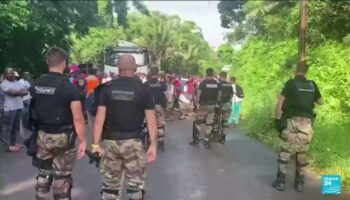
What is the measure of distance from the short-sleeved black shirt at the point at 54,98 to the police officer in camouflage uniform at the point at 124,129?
1.33ft

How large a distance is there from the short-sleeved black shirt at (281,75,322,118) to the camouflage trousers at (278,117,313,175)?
9 centimetres

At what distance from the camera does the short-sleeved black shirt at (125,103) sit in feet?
18.1

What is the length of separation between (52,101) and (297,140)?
3.81 m

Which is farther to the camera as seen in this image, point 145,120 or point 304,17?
point 304,17

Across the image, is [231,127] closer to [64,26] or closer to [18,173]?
[64,26]

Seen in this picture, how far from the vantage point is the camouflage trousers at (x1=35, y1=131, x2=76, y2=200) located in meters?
5.87

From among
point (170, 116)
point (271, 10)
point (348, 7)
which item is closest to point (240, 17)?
point (271, 10)

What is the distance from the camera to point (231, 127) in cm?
1748

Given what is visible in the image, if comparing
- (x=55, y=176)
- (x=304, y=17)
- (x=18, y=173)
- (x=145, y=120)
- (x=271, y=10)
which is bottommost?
(x=18, y=173)

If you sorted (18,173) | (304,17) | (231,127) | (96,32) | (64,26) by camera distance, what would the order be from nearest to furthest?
1. (18,173)
2. (304,17)
3. (231,127)
4. (64,26)
5. (96,32)

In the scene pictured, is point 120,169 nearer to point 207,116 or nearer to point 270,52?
point 207,116

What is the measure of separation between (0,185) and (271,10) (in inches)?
803

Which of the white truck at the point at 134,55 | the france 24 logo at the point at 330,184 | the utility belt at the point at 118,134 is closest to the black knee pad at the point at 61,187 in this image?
the utility belt at the point at 118,134

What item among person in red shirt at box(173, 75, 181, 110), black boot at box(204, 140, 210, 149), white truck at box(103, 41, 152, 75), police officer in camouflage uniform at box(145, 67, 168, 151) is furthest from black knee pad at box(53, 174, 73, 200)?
white truck at box(103, 41, 152, 75)
